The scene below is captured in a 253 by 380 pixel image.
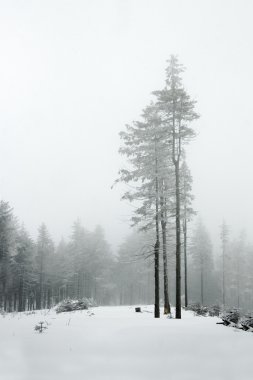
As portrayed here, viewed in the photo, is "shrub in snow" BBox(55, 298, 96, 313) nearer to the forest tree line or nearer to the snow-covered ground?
the forest tree line

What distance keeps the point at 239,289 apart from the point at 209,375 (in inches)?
2326

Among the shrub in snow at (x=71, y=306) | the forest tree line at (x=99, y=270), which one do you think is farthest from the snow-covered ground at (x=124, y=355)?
the forest tree line at (x=99, y=270)

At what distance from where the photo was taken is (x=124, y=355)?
7859 millimetres

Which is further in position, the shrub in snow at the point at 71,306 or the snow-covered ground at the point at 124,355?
the shrub in snow at the point at 71,306

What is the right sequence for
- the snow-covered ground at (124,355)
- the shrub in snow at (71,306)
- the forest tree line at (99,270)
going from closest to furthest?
the snow-covered ground at (124,355)
the shrub in snow at (71,306)
the forest tree line at (99,270)

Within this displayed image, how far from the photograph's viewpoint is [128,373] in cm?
670

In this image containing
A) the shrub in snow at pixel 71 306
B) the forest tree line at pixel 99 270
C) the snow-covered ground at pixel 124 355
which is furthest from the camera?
the forest tree line at pixel 99 270

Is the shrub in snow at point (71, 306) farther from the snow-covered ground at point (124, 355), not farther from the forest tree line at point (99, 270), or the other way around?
the snow-covered ground at point (124, 355)

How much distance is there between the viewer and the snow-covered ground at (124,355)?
6648 mm

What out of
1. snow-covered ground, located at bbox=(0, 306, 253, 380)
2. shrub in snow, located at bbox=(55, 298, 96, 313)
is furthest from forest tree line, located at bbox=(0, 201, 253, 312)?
snow-covered ground, located at bbox=(0, 306, 253, 380)

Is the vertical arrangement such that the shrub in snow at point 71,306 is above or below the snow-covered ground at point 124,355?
below

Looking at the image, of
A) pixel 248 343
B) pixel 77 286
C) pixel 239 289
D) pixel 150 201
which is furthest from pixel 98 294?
pixel 248 343

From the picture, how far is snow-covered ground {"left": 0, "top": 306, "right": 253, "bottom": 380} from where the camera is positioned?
665 centimetres

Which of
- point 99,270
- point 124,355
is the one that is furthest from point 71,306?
point 99,270
